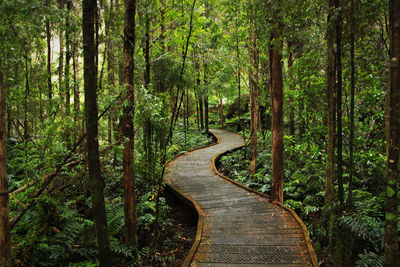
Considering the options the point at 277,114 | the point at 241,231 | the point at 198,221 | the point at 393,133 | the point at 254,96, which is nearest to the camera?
the point at 393,133

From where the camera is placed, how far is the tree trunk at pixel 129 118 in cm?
397

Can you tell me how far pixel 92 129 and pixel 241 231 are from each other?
3.52m

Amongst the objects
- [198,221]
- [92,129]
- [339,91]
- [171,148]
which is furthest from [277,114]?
[92,129]

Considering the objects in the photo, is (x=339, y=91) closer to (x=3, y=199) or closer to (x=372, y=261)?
(x=372, y=261)

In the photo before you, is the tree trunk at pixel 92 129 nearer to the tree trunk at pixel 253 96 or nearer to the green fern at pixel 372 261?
the green fern at pixel 372 261

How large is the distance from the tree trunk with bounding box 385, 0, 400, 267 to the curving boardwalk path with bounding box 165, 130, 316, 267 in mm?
1316

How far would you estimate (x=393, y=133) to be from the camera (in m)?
2.37

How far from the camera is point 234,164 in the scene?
11477mm

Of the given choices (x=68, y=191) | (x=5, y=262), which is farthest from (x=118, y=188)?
(x=5, y=262)

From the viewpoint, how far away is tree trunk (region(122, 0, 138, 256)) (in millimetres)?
3966

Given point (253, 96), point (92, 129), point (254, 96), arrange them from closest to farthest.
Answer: point (92, 129) → point (254, 96) → point (253, 96)

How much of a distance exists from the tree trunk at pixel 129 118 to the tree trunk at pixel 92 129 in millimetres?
697

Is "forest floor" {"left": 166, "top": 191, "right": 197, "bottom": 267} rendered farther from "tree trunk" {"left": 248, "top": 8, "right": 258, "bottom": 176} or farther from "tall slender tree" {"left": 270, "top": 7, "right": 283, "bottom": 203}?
"tree trunk" {"left": 248, "top": 8, "right": 258, "bottom": 176}

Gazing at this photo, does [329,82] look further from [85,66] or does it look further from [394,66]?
[85,66]
